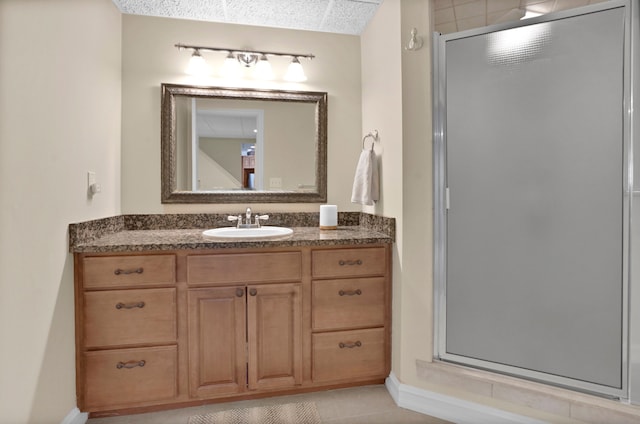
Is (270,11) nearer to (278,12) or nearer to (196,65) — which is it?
(278,12)

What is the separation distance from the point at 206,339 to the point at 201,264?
1.24ft

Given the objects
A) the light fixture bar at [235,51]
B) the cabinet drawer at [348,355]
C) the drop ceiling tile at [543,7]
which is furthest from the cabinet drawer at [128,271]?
the drop ceiling tile at [543,7]

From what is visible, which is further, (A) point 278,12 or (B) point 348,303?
(A) point 278,12

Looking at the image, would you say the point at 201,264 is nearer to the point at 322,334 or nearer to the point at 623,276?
the point at 322,334

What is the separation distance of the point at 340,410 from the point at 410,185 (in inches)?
47.1

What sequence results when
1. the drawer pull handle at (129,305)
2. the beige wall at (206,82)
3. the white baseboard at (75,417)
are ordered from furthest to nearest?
1. the beige wall at (206,82)
2. the drawer pull handle at (129,305)
3. the white baseboard at (75,417)

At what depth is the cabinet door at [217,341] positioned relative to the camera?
170 cm

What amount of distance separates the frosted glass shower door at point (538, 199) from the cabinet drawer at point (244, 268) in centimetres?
80

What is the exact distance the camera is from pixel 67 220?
1.53 m

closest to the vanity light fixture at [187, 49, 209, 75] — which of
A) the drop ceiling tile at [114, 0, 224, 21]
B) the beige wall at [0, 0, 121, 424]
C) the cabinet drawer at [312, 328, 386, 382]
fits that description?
the drop ceiling tile at [114, 0, 224, 21]

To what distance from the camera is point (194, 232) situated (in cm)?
208

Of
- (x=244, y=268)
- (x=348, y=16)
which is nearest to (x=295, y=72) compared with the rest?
(x=348, y=16)

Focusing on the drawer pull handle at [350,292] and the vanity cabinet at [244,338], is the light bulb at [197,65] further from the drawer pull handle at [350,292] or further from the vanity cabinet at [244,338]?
the drawer pull handle at [350,292]

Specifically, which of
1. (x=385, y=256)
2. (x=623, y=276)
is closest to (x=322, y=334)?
(x=385, y=256)
